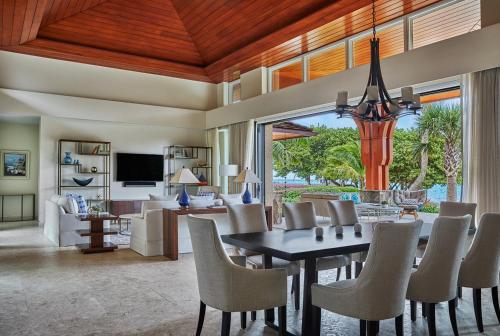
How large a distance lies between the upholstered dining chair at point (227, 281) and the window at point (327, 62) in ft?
18.4

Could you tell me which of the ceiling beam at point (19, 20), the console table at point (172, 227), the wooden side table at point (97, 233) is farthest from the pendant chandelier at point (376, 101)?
the ceiling beam at point (19, 20)

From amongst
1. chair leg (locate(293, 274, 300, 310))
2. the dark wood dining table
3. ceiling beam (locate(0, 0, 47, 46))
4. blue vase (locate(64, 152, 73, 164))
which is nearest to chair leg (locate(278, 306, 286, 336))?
the dark wood dining table

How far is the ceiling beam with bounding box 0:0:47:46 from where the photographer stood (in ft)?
19.3

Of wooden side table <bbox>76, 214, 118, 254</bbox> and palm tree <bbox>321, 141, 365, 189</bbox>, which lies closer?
wooden side table <bbox>76, 214, 118, 254</bbox>

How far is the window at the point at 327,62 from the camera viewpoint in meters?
7.54

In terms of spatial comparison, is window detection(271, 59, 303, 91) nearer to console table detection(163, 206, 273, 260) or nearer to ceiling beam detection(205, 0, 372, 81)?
ceiling beam detection(205, 0, 372, 81)

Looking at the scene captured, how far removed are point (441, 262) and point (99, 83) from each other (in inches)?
352

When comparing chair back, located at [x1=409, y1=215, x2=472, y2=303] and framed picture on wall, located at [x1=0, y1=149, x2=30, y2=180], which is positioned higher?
framed picture on wall, located at [x1=0, y1=149, x2=30, y2=180]

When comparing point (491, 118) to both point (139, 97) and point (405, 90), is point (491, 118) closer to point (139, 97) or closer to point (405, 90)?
point (405, 90)

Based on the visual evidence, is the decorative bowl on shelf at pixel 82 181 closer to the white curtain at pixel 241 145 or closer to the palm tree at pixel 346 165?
the white curtain at pixel 241 145

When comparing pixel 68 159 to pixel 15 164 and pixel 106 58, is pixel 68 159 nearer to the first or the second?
pixel 15 164

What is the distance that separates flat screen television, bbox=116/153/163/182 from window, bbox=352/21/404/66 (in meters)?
5.70

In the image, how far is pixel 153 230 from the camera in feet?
19.9

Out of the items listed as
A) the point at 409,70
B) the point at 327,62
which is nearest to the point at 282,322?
the point at 409,70
